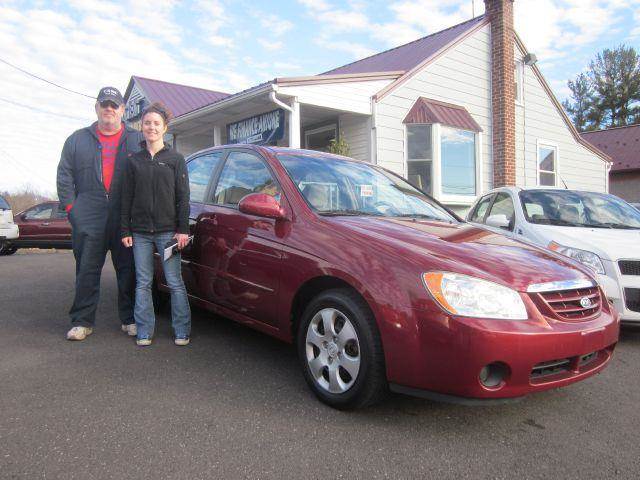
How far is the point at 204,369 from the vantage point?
10.9ft

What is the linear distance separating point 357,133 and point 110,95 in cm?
699

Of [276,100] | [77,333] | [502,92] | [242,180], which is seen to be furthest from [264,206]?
[502,92]

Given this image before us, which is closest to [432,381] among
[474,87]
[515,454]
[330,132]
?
[515,454]

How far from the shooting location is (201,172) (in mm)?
4352

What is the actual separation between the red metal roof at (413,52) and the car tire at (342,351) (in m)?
9.24

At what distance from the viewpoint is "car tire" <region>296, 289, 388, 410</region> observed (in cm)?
249

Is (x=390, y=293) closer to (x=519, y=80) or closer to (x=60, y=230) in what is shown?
(x=60, y=230)

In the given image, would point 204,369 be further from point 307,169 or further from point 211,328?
point 307,169

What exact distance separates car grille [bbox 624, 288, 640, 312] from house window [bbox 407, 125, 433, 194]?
6.83 meters

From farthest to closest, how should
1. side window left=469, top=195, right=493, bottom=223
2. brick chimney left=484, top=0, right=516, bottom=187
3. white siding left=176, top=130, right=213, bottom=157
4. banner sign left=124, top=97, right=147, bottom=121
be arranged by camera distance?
1. banner sign left=124, top=97, right=147, bottom=121
2. white siding left=176, top=130, right=213, bottom=157
3. brick chimney left=484, top=0, right=516, bottom=187
4. side window left=469, top=195, right=493, bottom=223

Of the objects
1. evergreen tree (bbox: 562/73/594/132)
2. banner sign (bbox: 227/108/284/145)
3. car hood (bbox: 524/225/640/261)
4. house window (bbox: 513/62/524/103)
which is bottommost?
car hood (bbox: 524/225/640/261)

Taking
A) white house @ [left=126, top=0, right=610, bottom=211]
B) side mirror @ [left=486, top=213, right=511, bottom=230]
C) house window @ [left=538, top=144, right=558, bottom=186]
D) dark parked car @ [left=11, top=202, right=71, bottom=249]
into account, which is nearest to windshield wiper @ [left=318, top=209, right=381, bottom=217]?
side mirror @ [left=486, top=213, right=511, bottom=230]

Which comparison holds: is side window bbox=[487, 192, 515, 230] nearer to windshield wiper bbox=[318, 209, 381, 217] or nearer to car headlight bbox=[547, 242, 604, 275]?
car headlight bbox=[547, 242, 604, 275]

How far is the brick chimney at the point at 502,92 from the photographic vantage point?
12008 millimetres
